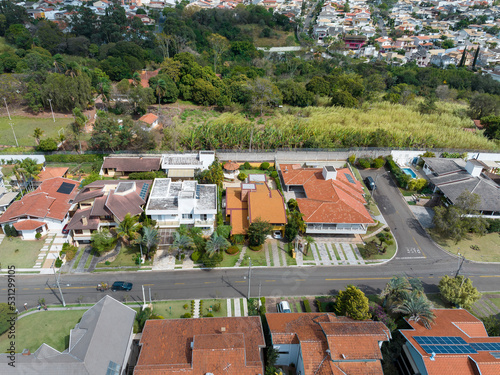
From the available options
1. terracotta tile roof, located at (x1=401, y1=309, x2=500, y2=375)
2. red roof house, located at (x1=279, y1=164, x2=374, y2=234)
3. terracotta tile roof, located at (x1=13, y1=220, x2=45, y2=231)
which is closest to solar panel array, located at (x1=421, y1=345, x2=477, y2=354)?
terracotta tile roof, located at (x1=401, y1=309, x2=500, y2=375)

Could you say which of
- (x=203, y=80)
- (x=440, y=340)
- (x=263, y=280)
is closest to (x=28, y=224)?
(x=263, y=280)

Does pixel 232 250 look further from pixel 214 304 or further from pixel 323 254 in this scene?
pixel 323 254

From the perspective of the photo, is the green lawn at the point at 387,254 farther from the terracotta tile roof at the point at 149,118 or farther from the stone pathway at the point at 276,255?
the terracotta tile roof at the point at 149,118

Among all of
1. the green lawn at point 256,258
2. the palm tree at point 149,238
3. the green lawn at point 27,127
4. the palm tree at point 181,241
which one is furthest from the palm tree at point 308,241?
the green lawn at point 27,127

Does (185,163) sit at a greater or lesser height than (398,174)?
greater

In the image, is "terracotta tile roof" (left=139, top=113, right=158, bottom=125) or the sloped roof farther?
"terracotta tile roof" (left=139, top=113, right=158, bottom=125)

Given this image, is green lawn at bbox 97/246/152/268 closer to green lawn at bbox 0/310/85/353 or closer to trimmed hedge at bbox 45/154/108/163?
green lawn at bbox 0/310/85/353
